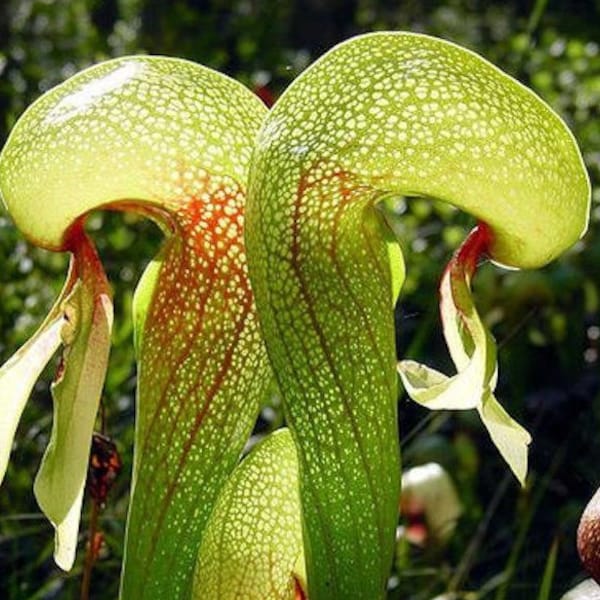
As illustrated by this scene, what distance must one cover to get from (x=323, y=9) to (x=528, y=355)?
4.47 m

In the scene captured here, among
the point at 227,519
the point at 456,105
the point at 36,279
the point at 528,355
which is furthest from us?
the point at 528,355

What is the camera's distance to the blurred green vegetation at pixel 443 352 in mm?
2191

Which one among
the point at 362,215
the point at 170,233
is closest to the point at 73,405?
the point at 170,233

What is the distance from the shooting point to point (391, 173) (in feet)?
3.31

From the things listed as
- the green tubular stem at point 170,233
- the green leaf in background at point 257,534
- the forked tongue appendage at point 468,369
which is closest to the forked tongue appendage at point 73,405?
the green tubular stem at point 170,233

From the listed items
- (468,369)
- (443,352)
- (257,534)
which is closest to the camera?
(468,369)

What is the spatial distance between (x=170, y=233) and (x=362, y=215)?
6.8 inches

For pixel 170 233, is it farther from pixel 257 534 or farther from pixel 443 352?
pixel 443 352

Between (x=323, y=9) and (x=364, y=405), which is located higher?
(x=364, y=405)

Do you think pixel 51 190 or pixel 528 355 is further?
pixel 528 355

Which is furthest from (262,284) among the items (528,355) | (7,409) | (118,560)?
(528,355)

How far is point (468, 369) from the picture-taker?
1020 millimetres

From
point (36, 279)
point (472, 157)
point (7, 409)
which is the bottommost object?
point (36, 279)

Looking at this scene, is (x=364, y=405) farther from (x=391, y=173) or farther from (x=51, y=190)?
(x=51, y=190)
